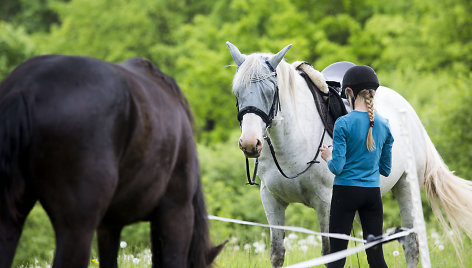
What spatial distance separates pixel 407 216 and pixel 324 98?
1.68 m

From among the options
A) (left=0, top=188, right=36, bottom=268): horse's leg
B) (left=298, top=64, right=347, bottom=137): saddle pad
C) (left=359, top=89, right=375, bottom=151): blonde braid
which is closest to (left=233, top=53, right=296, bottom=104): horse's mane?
(left=298, top=64, right=347, bottom=137): saddle pad

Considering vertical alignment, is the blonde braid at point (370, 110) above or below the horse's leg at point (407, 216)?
above

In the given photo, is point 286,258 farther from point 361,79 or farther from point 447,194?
point 361,79

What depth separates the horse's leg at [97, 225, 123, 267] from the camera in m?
2.93

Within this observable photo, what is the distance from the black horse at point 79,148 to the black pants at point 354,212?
147 centimetres

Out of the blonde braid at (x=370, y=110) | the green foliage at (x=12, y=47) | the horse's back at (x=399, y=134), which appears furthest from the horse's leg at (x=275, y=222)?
the green foliage at (x=12, y=47)

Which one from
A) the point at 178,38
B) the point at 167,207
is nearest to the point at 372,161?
the point at 167,207

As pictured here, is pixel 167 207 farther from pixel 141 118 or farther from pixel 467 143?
pixel 467 143

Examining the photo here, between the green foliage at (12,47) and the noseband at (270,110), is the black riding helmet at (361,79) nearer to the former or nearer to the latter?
the noseband at (270,110)

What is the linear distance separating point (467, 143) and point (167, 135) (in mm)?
11477

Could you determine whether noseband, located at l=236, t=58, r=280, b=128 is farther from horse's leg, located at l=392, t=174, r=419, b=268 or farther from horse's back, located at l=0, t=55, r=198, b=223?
horse's leg, located at l=392, t=174, r=419, b=268

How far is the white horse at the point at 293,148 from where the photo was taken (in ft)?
13.7

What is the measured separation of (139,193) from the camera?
2.54 meters

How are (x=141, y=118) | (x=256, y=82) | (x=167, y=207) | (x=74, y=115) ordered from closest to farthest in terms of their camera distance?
(x=74, y=115) → (x=141, y=118) → (x=167, y=207) → (x=256, y=82)
